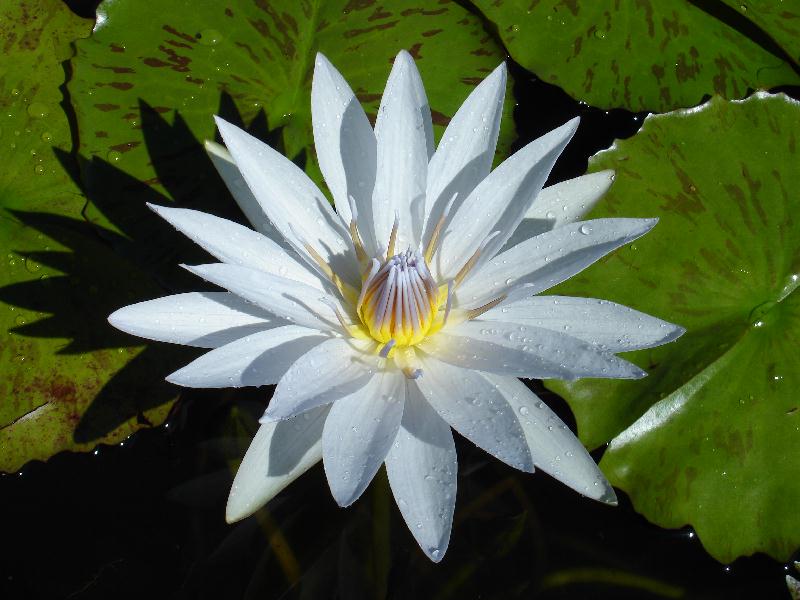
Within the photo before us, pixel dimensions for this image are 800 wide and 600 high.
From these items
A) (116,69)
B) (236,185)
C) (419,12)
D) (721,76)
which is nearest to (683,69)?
(721,76)

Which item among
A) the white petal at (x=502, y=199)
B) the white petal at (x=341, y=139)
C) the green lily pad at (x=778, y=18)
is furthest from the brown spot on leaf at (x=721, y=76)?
the white petal at (x=341, y=139)

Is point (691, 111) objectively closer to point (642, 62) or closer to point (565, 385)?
point (642, 62)

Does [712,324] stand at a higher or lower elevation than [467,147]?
lower

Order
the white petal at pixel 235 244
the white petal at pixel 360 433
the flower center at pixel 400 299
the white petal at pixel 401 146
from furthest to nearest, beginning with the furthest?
the white petal at pixel 401 146
the flower center at pixel 400 299
the white petal at pixel 235 244
the white petal at pixel 360 433

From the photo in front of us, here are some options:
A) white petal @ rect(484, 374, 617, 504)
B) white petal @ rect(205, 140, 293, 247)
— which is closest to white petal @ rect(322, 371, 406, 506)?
white petal @ rect(484, 374, 617, 504)

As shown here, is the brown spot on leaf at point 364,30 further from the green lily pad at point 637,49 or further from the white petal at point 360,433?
the white petal at point 360,433

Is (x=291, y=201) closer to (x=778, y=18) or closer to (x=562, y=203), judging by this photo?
(x=562, y=203)

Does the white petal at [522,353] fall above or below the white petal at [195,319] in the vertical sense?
below

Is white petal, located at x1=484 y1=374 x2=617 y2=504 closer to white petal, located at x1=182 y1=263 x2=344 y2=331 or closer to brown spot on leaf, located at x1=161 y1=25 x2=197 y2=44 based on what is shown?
white petal, located at x1=182 y1=263 x2=344 y2=331
